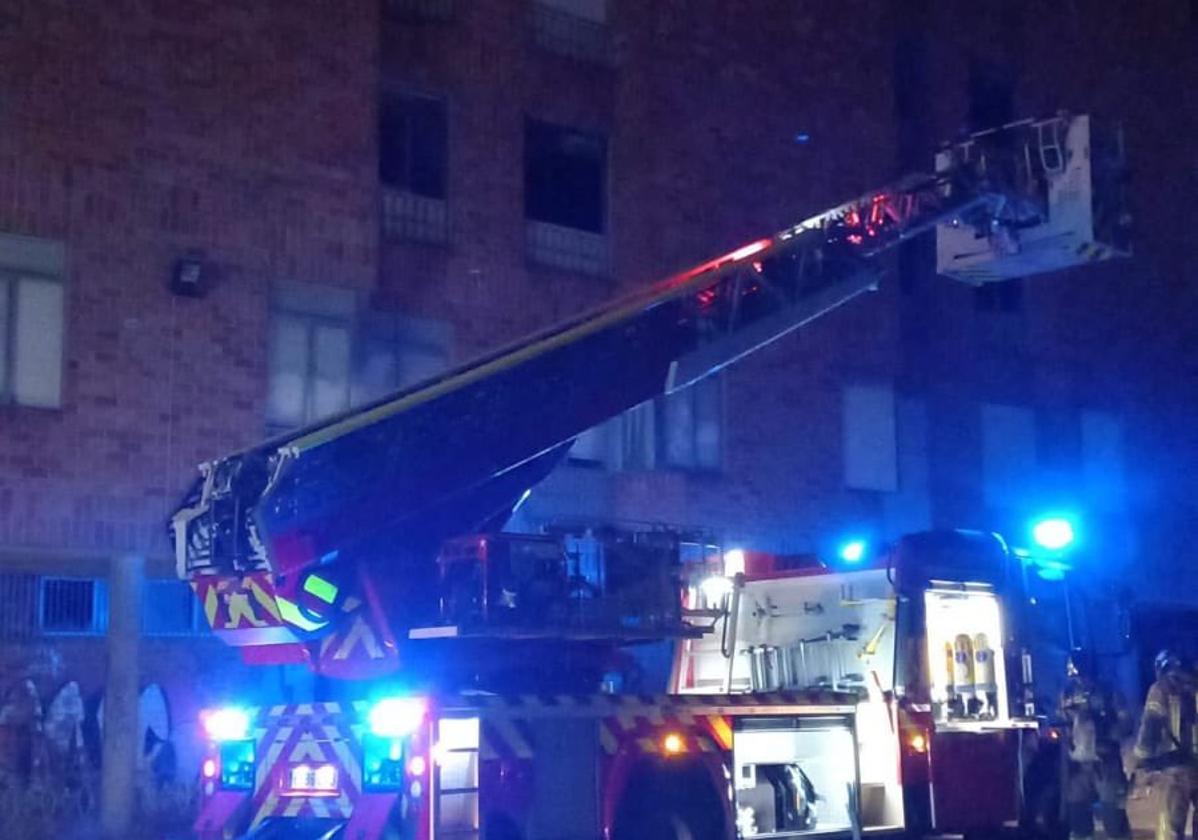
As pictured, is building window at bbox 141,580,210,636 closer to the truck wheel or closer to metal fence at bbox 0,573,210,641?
metal fence at bbox 0,573,210,641

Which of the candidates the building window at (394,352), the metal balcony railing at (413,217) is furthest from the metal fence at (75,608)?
the metal balcony railing at (413,217)

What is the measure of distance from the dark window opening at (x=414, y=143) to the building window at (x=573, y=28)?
187cm

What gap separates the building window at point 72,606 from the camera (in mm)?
17000

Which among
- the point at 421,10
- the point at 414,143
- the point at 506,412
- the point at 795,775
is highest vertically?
the point at 421,10

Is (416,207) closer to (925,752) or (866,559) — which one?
(866,559)

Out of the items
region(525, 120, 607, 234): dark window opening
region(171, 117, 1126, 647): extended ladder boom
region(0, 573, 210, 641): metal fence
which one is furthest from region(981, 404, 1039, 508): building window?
region(0, 573, 210, 641): metal fence

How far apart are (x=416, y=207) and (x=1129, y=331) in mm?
14330

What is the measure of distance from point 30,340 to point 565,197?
754cm

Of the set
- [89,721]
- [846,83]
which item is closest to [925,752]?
[89,721]

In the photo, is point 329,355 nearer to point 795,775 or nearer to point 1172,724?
point 795,775

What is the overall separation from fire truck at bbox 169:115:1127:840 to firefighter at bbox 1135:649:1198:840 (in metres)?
1.59

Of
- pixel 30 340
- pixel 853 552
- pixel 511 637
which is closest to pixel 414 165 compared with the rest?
pixel 30 340

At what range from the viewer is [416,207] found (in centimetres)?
1966

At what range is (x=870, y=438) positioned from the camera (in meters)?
24.3
